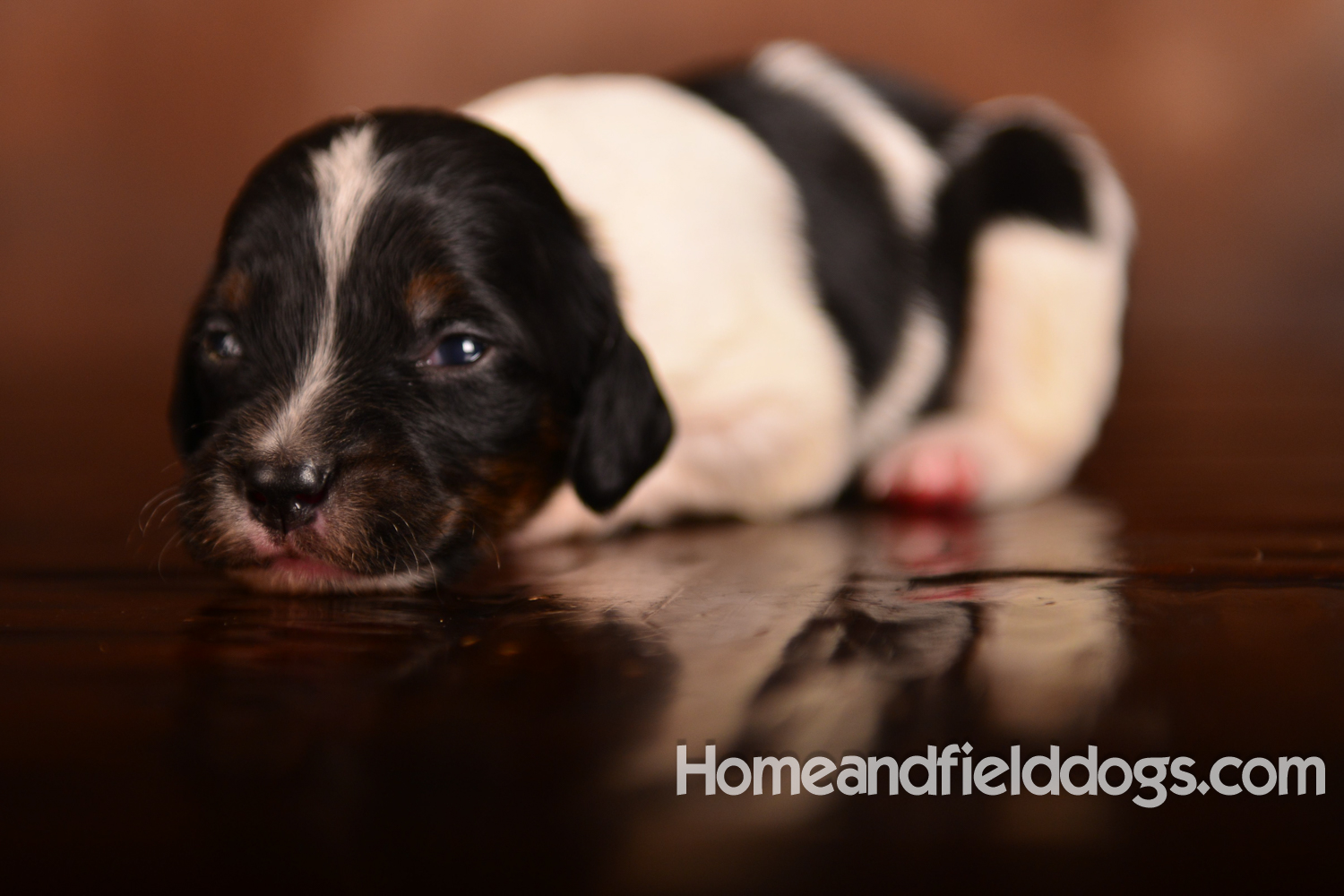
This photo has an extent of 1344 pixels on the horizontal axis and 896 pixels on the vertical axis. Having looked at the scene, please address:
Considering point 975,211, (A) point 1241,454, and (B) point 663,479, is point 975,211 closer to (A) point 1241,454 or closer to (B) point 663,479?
(A) point 1241,454

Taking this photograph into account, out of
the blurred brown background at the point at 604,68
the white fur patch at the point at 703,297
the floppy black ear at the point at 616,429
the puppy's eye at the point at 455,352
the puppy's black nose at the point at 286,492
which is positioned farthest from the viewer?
the blurred brown background at the point at 604,68

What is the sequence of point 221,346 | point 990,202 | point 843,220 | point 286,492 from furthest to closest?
point 990,202
point 843,220
point 221,346
point 286,492

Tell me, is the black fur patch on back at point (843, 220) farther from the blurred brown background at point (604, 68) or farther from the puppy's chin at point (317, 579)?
the blurred brown background at point (604, 68)

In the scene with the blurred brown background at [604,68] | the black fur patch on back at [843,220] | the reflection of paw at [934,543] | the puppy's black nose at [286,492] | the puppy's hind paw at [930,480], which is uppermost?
the blurred brown background at [604,68]

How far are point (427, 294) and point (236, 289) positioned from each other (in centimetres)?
33

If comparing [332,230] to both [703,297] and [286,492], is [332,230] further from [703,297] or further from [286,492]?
[703,297]

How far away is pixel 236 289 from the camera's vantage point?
6.57 feet

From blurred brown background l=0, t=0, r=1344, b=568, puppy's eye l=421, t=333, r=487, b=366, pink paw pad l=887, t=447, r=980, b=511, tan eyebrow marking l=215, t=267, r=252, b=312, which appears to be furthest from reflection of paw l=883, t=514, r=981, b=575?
blurred brown background l=0, t=0, r=1344, b=568

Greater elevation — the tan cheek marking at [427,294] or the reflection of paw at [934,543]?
the tan cheek marking at [427,294]

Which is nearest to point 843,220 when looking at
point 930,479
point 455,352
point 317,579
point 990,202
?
point 990,202

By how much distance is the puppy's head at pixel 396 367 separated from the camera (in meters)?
1.79

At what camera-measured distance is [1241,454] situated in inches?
122

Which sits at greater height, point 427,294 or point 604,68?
point 604,68

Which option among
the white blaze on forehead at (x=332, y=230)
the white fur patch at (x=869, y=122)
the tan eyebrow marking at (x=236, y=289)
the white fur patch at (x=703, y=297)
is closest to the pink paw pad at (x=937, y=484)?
the white fur patch at (x=703, y=297)
